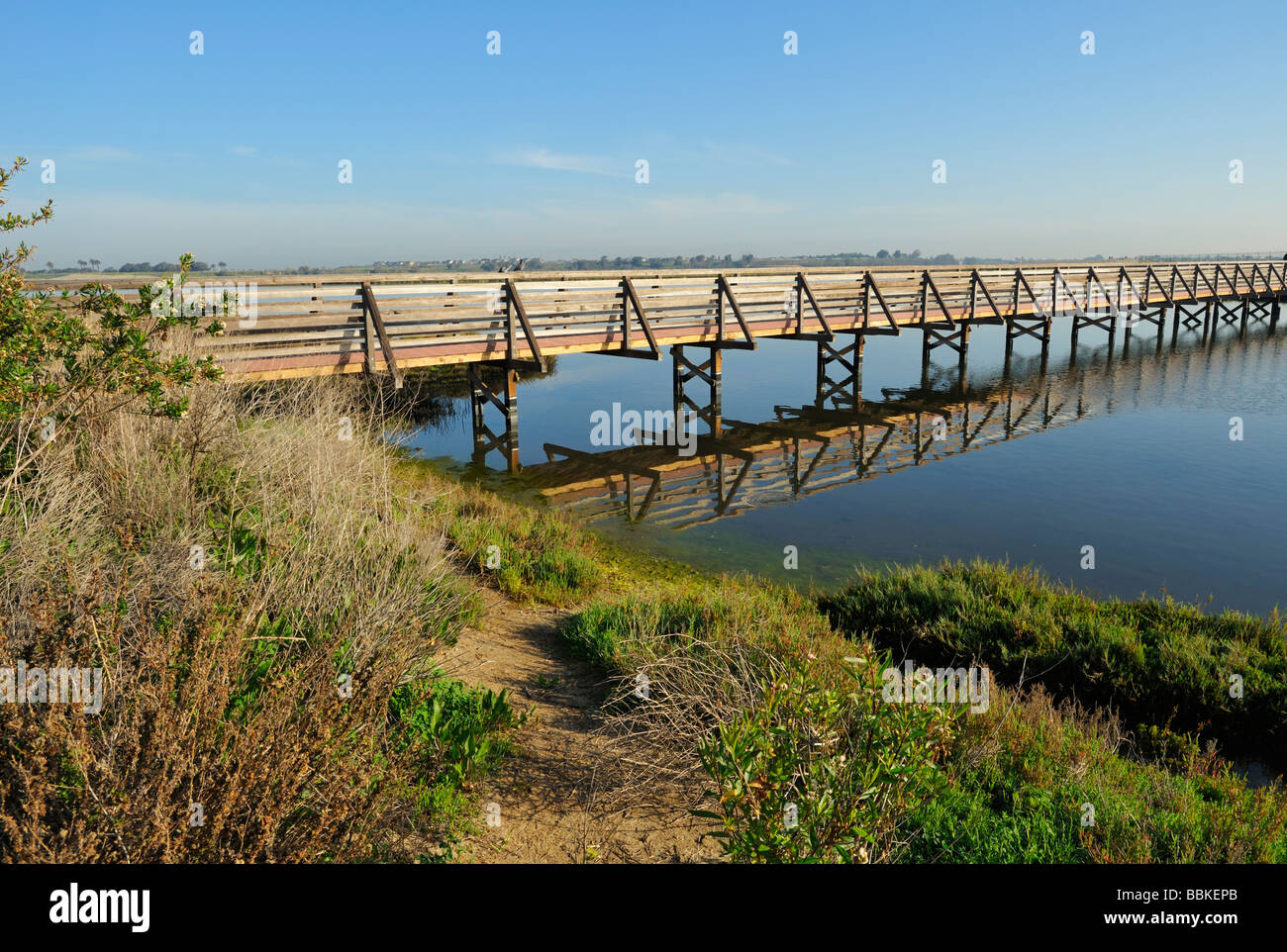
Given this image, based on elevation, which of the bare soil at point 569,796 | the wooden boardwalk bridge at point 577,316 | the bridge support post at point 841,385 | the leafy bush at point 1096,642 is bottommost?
the leafy bush at point 1096,642

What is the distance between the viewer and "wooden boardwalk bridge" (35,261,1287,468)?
1427cm

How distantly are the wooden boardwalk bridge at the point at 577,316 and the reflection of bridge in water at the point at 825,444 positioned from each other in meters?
1.45

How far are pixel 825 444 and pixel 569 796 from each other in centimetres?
1514

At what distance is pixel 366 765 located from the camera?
3795mm

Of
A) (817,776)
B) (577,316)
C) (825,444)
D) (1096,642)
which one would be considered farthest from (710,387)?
(817,776)

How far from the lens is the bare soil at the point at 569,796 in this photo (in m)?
4.31

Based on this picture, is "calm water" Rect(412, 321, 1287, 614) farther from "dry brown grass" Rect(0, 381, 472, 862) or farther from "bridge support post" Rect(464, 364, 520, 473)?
"dry brown grass" Rect(0, 381, 472, 862)

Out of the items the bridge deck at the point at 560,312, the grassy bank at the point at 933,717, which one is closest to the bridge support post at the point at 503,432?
the bridge deck at the point at 560,312

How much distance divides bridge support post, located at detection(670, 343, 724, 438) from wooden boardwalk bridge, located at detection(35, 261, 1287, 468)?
0.17 ft

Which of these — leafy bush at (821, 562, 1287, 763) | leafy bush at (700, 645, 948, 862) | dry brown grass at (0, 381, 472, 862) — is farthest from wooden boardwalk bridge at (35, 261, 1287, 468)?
leafy bush at (700, 645, 948, 862)

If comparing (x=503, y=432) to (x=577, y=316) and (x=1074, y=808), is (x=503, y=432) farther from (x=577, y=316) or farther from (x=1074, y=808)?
(x=1074, y=808)

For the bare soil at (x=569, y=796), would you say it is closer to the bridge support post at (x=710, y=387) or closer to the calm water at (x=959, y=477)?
the calm water at (x=959, y=477)
